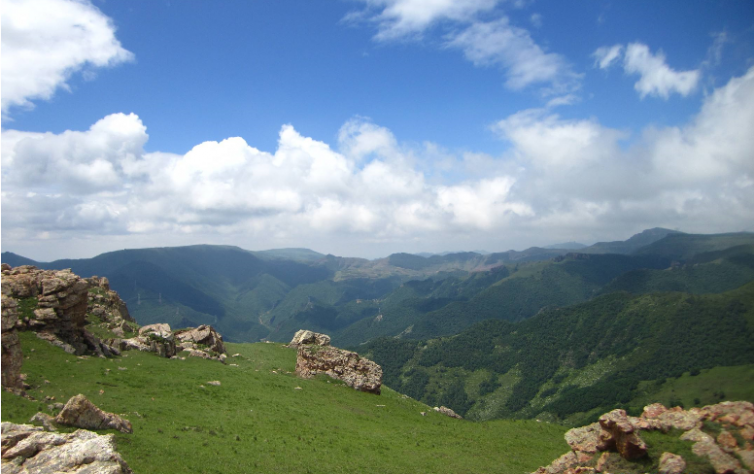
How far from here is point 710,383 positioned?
7510 inches

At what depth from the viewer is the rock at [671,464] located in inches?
776

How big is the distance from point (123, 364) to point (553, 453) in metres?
49.9

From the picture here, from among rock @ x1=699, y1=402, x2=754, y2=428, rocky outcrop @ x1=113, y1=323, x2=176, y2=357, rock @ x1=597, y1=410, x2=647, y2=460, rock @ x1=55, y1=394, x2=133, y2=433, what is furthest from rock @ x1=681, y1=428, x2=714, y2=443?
rocky outcrop @ x1=113, y1=323, x2=176, y2=357

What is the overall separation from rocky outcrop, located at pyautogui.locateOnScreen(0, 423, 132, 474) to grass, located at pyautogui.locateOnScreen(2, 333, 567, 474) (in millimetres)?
3448

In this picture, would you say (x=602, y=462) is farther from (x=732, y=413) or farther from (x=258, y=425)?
(x=258, y=425)

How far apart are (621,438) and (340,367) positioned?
45424mm

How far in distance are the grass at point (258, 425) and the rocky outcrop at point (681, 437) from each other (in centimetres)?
1049

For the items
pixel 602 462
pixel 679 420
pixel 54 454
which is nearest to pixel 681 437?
pixel 679 420

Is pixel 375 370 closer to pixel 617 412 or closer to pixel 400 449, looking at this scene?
pixel 400 449

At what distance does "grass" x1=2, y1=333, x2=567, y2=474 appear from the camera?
26688mm

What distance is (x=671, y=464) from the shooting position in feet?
65.4

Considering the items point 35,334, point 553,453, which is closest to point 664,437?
point 553,453

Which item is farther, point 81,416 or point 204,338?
point 204,338

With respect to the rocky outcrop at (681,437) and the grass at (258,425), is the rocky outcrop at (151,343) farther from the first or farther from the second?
the rocky outcrop at (681,437)
